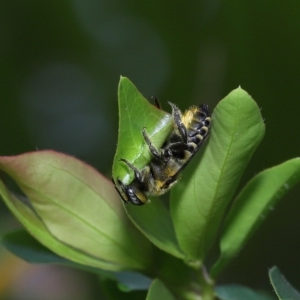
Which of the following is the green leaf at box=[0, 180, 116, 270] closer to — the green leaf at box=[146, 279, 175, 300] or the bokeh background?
the green leaf at box=[146, 279, 175, 300]

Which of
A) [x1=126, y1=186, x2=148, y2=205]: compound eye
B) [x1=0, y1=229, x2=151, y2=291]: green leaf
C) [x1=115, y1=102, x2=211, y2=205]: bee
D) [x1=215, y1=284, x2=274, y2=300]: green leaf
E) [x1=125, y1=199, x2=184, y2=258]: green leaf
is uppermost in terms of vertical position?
[x1=115, y1=102, x2=211, y2=205]: bee

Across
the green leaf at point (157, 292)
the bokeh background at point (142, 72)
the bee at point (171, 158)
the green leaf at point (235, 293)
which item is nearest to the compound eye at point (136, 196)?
the bee at point (171, 158)

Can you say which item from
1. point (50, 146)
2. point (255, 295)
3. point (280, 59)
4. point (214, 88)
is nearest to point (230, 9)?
point (280, 59)

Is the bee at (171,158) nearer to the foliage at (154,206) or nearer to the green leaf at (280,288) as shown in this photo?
the foliage at (154,206)

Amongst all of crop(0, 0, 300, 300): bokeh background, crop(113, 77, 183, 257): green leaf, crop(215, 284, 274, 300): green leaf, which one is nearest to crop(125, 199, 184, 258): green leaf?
crop(113, 77, 183, 257): green leaf

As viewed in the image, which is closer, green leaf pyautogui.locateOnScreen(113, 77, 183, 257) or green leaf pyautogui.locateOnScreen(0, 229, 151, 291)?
green leaf pyautogui.locateOnScreen(113, 77, 183, 257)

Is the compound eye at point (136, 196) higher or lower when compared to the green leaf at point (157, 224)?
higher
